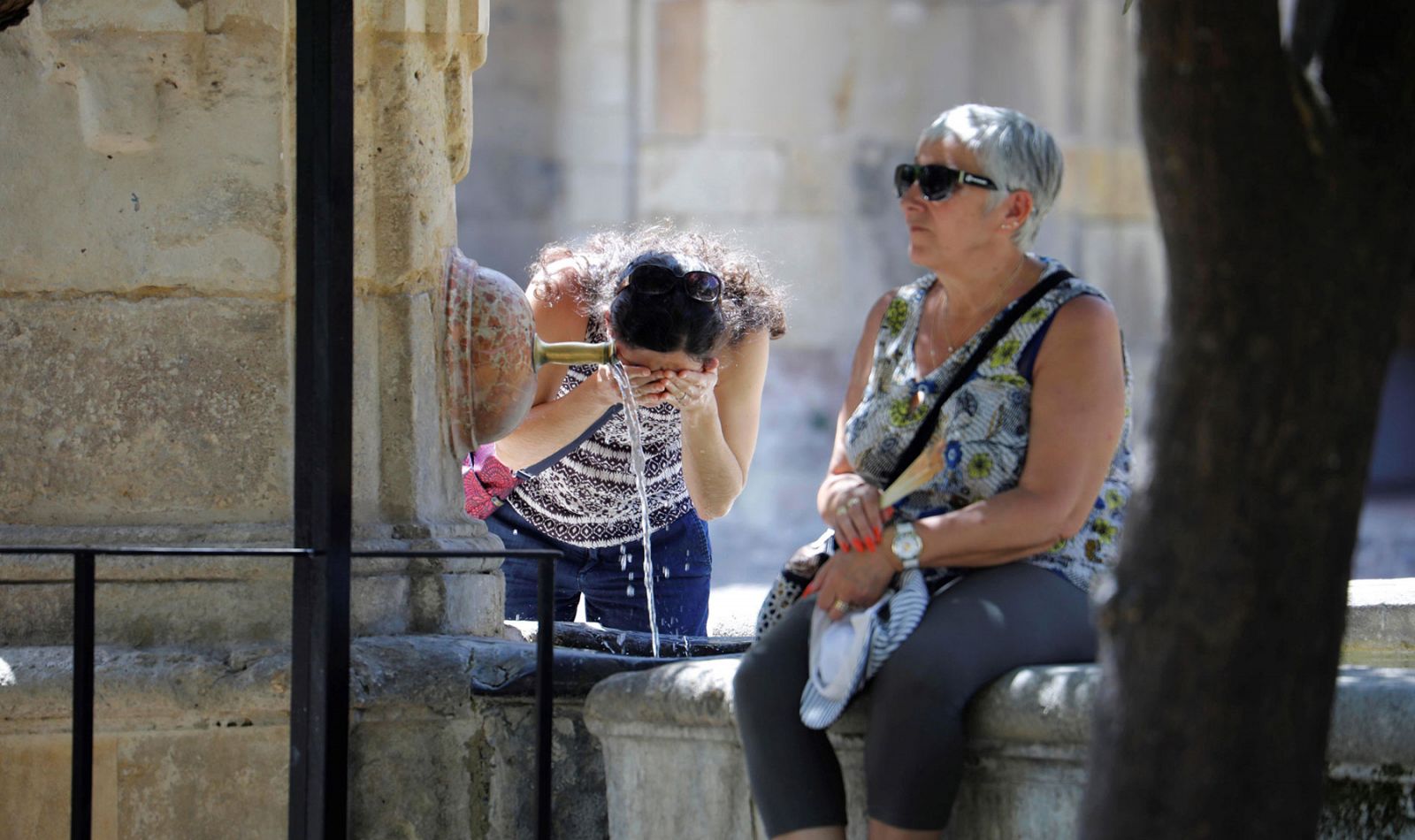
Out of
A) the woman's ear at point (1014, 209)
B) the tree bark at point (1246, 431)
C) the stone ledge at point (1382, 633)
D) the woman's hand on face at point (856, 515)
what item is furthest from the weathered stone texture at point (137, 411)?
the stone ledge at point (1382, 633)

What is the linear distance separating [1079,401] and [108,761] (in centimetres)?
154

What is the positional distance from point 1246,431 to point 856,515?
946 mm

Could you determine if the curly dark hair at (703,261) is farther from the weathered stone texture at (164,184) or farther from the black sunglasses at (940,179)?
the black sunglasses at (940,179)

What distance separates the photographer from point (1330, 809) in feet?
7.62

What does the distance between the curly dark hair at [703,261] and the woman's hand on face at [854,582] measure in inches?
42.1

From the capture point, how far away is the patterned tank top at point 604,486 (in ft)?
12.6

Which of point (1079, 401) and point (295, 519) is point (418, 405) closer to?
point (295, 519)

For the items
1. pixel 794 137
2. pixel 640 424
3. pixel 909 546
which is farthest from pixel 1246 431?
pixel 794 137

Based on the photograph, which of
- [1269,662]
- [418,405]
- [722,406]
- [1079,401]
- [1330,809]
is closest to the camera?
[1269,662]

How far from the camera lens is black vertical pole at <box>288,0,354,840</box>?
264 cm

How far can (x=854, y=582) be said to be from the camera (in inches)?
102

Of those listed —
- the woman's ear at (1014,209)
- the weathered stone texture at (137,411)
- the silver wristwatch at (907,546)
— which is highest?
the woman's ear at (1014,209)

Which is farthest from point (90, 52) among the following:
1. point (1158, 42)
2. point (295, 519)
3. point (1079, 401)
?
point (1158, 42)

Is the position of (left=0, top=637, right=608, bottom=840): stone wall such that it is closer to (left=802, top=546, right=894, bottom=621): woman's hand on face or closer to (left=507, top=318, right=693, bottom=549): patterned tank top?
(left=802, top=546, right=894, bottom=621): woman's hand on face
